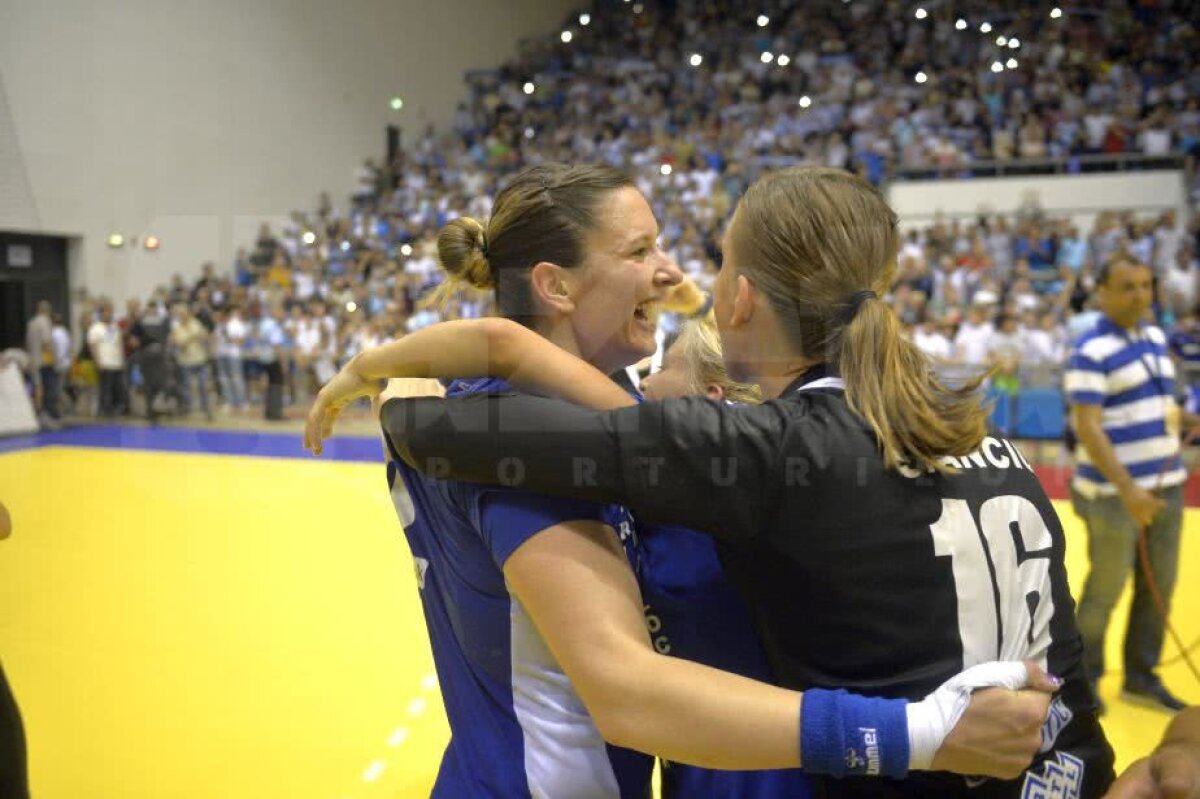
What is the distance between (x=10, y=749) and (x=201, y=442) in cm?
936

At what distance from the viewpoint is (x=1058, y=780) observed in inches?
52.1

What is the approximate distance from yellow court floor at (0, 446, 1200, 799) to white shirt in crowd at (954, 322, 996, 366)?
2683mm

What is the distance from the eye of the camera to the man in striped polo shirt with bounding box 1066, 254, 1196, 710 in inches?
152

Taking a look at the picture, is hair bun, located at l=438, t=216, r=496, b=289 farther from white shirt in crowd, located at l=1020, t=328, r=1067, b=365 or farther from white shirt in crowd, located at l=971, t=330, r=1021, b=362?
white shirt in crowd, located at l=1020, t=328, r=1067, b=365

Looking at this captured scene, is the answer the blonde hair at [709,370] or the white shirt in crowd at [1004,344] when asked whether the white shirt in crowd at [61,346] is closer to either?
the blonde hair at [709,370]

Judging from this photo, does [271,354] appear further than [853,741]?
Yes

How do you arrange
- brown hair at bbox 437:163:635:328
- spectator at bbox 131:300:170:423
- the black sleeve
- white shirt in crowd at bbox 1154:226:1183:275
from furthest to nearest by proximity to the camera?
spectator at bbox 131:300:170:423, white shirt in crowd at bbox 1154:226:1183:275, brown hair at bbox 437:163:635:328, the black sleeve

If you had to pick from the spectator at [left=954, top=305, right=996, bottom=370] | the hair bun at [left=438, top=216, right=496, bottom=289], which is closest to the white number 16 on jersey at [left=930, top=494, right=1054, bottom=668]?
the hair bun at [left=438, top=216, right=496, bottom=289]

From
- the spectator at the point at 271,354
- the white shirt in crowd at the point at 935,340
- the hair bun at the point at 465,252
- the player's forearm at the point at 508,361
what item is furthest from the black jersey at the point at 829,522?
the spectator at the point at 271,354

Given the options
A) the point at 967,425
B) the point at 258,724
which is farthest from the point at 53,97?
the point at 967,425

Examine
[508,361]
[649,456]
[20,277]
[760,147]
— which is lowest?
[649,456]

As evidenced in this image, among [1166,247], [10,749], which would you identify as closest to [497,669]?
[10,749]

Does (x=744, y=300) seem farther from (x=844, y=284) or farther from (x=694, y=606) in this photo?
(x=694, y=606)

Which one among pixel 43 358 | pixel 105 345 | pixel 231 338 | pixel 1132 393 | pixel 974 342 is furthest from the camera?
pixel 231 338
